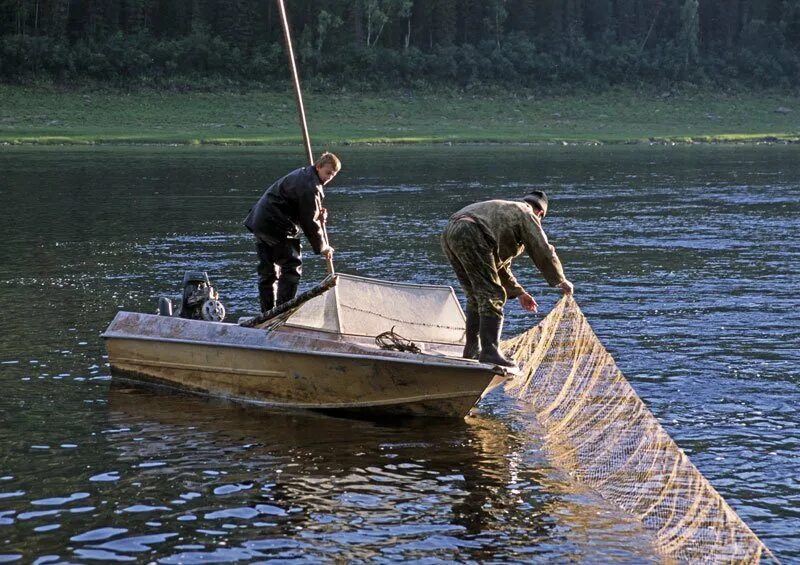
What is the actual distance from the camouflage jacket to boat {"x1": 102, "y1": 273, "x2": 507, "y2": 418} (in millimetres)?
1050

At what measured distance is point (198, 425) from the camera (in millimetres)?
11867

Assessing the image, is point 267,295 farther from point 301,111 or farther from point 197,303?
point 301,111

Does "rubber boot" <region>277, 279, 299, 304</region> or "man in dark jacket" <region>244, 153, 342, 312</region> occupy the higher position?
"man in dark jacket" <region>244, 153, 342, 312</region>

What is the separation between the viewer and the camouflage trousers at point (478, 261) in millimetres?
11516

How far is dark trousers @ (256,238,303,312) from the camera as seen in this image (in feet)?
45.3

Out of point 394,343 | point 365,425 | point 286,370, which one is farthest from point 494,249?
point 286,370

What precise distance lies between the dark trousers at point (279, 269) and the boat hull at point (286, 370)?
1.23 metres

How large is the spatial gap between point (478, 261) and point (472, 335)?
2.62 feet

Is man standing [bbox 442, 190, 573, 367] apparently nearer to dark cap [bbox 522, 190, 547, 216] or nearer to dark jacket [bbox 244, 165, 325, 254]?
dark cap [bbox 522, 190, 547, 216]

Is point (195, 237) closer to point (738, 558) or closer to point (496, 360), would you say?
point (496, 360)

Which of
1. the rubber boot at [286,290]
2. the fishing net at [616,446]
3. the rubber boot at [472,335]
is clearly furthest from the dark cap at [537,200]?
the rubber boot at [286,290]

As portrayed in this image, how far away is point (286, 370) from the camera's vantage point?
39.9 ft

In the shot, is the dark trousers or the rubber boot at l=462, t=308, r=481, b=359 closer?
the rubber boot at l=462, t=308, r=481, b=359

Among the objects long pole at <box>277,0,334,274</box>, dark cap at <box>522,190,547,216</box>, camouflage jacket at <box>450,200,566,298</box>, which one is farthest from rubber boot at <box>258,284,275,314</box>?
dark cap at <box>522,190,547,216</box>
